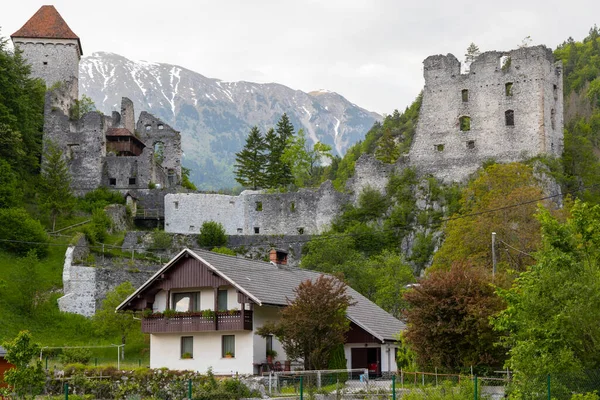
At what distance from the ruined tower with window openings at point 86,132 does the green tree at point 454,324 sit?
46471 mm

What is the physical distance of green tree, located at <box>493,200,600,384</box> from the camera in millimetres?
25906

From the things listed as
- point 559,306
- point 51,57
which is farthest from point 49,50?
point 559,306

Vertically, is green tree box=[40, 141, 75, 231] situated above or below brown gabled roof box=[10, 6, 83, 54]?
below

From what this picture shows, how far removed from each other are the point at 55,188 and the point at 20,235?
30.0ft

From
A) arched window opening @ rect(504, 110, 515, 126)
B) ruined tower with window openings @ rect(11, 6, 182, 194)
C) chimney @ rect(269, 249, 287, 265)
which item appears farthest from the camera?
ruined tower with window openings @ rect(11, 6, 182, 194)

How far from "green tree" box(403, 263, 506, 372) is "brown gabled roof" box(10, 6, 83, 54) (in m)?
60.6

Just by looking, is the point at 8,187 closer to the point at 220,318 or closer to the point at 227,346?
the point at 227,346

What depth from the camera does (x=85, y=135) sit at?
78.4 meters

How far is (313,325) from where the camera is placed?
3531 centimetres

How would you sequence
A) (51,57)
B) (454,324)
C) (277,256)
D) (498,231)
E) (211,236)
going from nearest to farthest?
(454,324) < (277,256) < (498,231) < (211,236) < (51,57)

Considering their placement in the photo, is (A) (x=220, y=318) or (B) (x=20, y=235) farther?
(B) (x=20, y=235)

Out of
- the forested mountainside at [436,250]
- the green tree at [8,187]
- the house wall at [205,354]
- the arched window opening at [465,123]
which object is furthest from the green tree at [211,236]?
the house wall at [205,354]

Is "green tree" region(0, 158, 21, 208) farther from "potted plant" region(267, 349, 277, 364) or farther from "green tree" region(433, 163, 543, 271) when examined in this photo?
"potted plant" region(267, 349, 277, 364)

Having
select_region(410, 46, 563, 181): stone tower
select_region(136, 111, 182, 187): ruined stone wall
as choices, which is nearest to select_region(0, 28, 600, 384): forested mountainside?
select_region(410, 46, 563, 181): stone tower
